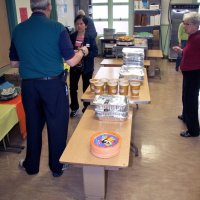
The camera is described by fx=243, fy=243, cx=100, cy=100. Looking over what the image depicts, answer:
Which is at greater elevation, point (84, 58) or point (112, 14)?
point (112, 14)

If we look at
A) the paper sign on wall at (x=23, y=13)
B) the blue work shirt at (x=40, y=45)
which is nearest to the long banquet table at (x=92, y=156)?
the blue work shirt at (x=40, y=45)

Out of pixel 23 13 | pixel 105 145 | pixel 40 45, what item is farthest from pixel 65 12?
pixel 105 145

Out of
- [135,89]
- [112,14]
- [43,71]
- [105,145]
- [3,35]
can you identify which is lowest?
[105,145]

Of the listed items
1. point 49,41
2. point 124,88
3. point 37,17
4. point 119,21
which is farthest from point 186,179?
point 119,21

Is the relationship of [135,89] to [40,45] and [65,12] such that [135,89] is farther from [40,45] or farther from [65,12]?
[65,12]

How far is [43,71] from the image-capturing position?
1.90m

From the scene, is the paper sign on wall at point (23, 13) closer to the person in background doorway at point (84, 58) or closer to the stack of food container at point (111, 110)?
the person in background doorway at point (84, 58)

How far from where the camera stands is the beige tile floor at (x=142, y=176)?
208 cm

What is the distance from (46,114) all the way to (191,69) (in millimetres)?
1632

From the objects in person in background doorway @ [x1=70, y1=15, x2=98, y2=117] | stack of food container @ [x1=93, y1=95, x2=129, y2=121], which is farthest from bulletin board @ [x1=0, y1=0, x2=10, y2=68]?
stack of food container @ [x1=93, y1=95, x2=129, y2=121]

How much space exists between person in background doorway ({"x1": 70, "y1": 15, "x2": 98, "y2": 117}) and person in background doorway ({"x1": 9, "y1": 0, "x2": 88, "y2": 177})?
1106 mm

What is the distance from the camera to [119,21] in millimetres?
7363

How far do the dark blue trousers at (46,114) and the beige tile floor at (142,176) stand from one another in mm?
171

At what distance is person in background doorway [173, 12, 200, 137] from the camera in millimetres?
Answer: 2549
